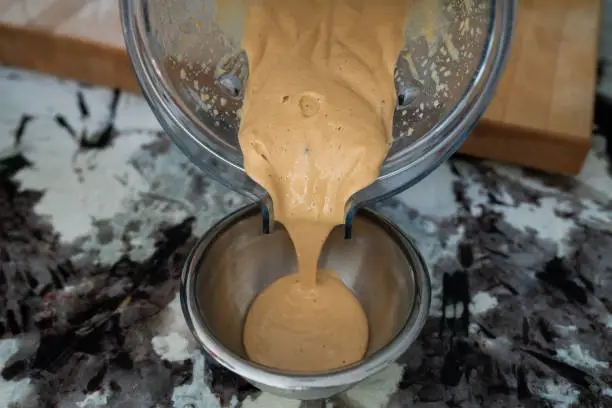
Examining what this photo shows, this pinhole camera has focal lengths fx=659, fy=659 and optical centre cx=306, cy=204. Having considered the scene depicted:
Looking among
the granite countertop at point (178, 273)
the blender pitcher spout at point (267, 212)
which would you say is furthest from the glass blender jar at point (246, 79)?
the granite countertop at point (178, 273)

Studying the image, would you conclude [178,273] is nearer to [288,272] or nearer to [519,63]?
[288,272]

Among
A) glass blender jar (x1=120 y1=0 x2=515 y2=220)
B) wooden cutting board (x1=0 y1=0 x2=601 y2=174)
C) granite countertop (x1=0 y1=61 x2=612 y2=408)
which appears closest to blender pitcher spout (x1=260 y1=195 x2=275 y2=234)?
glass blender jar (x1=120 y1=0 x2=515 y2=220)

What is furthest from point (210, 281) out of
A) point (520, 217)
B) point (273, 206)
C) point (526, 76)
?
point (526, 76)

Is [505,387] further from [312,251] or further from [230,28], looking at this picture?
[230,28]

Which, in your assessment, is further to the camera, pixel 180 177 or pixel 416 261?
pixel 180 177

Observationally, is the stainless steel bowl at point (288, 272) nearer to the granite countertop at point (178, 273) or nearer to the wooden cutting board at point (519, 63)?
the granite countertop at point (178, 273)

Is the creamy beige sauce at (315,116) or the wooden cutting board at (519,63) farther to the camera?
the wooden cutting board at (519,63)

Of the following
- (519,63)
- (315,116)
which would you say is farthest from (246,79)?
(519,63)
